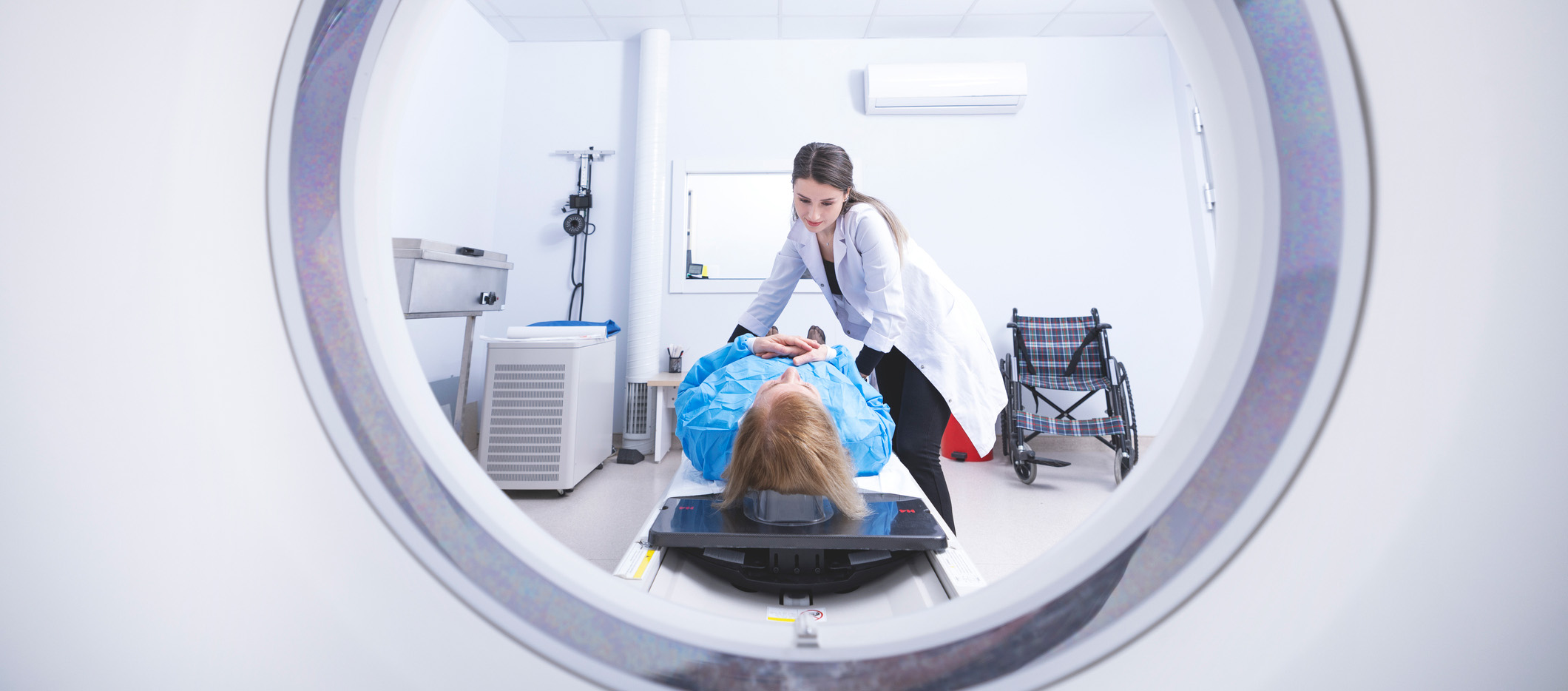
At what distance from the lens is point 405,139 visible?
2.37m

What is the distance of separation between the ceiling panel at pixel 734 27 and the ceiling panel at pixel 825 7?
0.11 metres

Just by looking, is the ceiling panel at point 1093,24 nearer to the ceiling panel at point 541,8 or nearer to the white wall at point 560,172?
the white wall at point 560,172

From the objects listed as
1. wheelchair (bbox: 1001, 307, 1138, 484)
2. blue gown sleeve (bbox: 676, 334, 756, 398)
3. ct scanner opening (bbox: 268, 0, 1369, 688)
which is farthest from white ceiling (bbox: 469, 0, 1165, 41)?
ct scanner opening (bbox: 268, 0, 1369, 688)

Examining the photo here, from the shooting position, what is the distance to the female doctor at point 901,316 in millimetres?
1564

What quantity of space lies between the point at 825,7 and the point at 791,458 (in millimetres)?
2672

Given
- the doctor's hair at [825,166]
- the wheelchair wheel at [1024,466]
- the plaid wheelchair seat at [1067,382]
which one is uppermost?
the doctor's hair at [825,166]

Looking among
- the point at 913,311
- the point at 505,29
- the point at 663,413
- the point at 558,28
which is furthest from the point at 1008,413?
the point at 505,29

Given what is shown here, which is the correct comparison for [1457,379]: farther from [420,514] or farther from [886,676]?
[420,514]

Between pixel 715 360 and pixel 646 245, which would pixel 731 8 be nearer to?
pixel 646 245

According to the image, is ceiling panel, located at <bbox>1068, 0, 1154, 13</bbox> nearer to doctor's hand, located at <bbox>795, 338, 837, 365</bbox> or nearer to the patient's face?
doctor's hand, located at <bbox>795, 338, 837, 365</bbox>

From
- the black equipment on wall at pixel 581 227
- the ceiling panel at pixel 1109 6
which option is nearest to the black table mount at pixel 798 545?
the black equipment on wall at pixel 581 227

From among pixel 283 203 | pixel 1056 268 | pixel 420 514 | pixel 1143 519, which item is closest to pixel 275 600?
pixel 420 514

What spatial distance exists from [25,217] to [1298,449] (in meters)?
0.82

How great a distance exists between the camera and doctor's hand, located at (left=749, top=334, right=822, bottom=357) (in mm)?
1724
